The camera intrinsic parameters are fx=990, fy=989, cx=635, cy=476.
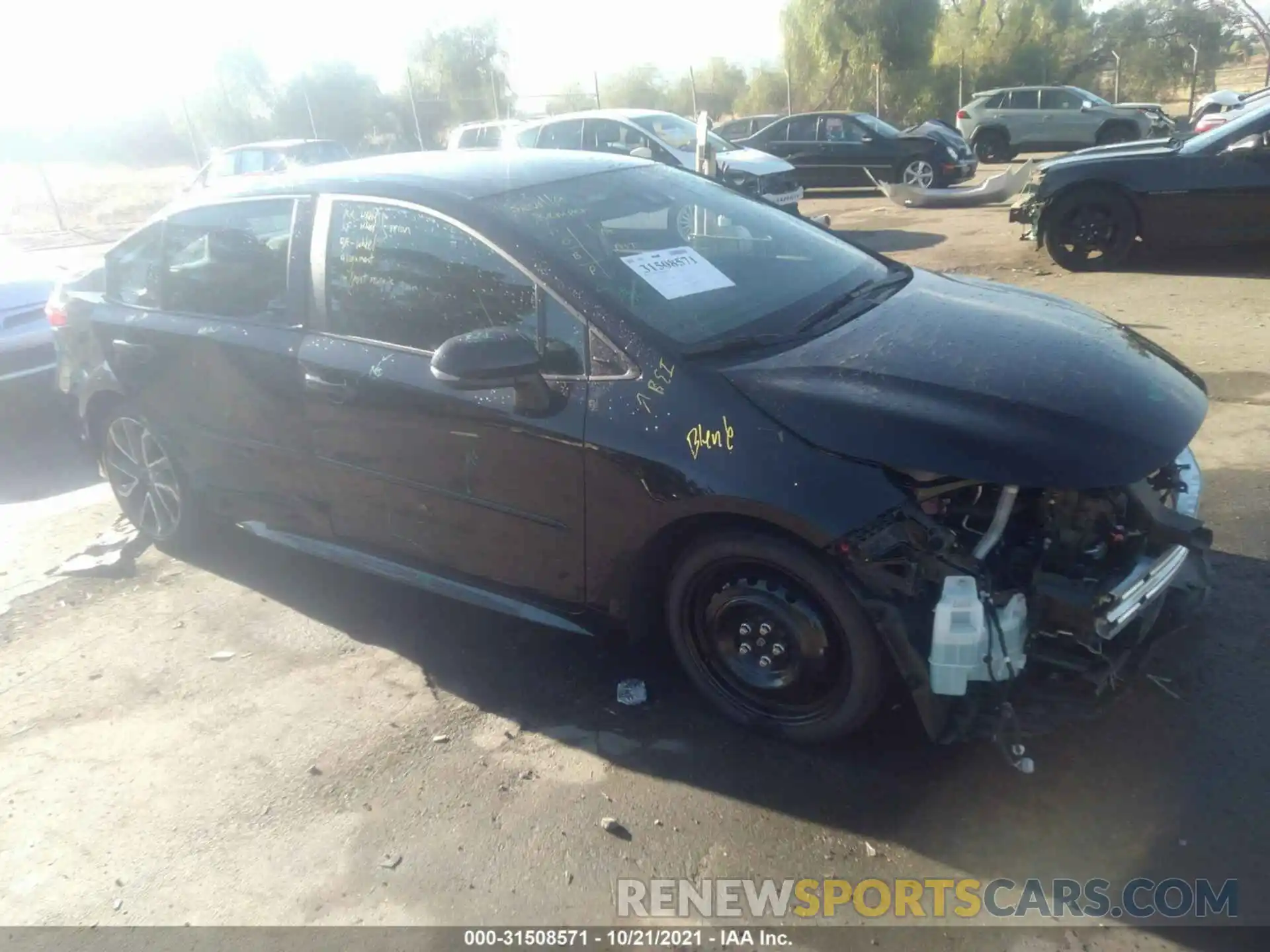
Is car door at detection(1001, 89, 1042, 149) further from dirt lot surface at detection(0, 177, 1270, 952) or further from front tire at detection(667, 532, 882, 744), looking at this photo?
front tire at detection(667, 532, 882, 744)

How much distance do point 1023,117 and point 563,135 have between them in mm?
12173

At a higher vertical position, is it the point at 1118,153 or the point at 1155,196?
the point at 1118,153

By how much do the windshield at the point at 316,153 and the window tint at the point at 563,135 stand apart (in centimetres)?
457

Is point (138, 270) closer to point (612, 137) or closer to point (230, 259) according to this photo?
point (230, 259)

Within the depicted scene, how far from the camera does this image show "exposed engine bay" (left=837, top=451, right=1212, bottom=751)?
2633 mm

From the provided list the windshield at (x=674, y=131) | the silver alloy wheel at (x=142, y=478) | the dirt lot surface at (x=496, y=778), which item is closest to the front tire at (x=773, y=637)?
the dirt lot surface at (x=496, y=778)

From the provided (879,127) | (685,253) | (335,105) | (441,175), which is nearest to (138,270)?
(441,175)

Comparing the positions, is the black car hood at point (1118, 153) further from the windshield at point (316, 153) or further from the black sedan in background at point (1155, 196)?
the windshield at point (316, 153)

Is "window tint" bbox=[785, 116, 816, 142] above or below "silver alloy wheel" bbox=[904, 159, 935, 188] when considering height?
above

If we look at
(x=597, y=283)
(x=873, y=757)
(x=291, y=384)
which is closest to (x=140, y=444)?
(x=291, y=384)

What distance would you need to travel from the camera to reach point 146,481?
487 centimetres

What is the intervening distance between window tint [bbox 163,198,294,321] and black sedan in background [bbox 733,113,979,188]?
Answer: 541 inches

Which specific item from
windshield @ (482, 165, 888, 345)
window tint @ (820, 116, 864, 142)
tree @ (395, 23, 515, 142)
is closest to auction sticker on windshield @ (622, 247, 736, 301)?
windshield @ (482, 165, 888, 345)

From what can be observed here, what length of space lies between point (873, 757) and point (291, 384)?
2523mm
